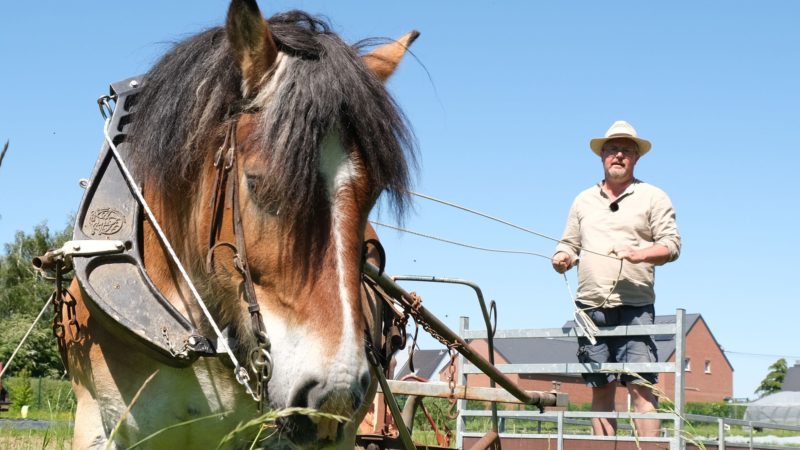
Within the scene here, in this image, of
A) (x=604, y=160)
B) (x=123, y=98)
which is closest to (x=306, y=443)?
(x=123, y=98)

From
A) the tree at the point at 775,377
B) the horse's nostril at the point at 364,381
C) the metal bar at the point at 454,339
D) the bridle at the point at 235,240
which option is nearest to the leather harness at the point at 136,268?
the bridle at the point at 235,240

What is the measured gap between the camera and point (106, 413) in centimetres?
319

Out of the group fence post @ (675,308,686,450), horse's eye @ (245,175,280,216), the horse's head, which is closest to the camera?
the horse's head

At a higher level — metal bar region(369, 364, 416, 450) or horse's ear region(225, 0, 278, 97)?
horse's ear region(225, 0, 278, 97)

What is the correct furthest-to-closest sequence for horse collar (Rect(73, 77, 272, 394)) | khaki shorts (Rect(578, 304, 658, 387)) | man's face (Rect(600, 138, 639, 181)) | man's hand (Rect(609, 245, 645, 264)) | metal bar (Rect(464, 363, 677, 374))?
man's face (Rect(600, 138, 639, 181)), khaki shorts (Rect(578, 304, 658, 387)), man's hand (Rect(609, 245, 645, 264)), metal bar (Rect(464, 363, 677, 374)), horse collar (Rect(73, 77, 272, 394))

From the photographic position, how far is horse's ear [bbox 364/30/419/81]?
362 centimetres

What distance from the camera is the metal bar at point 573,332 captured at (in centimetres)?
620

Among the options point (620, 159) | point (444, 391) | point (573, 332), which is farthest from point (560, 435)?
point (444, 391)

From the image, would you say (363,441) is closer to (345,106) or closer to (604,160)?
(345,106)

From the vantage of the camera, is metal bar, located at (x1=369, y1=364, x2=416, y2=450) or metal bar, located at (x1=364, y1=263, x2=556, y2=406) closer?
metal bar, located at (x1=369, y1=364, x2=416, y2=450)

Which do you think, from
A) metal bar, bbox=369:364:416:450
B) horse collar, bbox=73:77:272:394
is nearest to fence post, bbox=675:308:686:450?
metal bar, bbox=369:364:416:450

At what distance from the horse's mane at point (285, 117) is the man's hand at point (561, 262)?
3.73 meters

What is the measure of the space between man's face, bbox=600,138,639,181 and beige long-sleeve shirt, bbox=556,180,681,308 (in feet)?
0.41

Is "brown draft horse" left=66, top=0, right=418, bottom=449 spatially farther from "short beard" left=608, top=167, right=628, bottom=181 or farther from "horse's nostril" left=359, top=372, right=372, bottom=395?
"short beard" left=608, top=167, right=628, bottom=181
